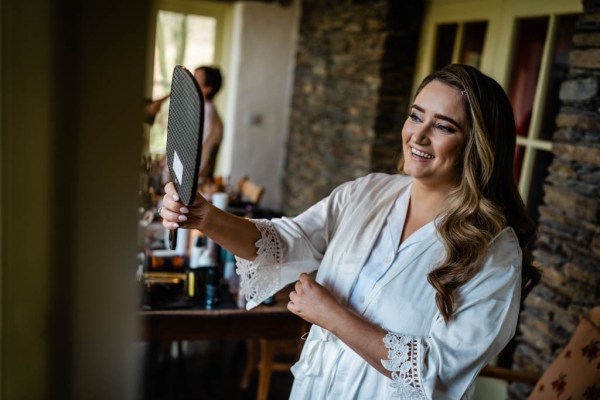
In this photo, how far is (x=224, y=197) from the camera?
2967 millimetres

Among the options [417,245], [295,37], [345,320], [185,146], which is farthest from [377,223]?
[295,37]

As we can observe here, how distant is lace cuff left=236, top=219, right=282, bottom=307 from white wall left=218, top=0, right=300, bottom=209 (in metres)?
3.99

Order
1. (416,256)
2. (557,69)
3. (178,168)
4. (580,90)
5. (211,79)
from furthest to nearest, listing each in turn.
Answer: (211,79), (557,69), (580,90), (416,256), (178,168)

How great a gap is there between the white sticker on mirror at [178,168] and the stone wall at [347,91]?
3.03m

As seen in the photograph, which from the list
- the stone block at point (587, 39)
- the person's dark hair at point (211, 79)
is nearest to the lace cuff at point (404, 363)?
the stone block at point (587, 39)

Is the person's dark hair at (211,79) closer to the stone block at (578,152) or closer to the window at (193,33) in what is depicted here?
the window at (193,33)

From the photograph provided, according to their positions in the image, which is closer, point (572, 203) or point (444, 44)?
point (572, 203)

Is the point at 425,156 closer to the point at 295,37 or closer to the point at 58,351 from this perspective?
the point at 58,351

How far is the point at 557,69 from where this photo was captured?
258 centimetres

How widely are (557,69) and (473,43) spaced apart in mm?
819

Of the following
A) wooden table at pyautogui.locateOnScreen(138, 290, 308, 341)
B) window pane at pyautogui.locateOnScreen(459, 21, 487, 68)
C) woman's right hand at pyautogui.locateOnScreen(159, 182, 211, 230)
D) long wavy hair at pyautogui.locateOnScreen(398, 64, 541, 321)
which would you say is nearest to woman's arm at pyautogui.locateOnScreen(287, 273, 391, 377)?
long wavy hair at pyautogui.locateOnScreen(398, 64, 541, 321)

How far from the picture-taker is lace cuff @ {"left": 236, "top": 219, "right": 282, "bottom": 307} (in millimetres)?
1367

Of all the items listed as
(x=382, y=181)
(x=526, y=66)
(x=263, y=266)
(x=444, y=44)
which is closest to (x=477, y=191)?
(x=382, y=181)

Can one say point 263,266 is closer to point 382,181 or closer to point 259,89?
point 382,181
